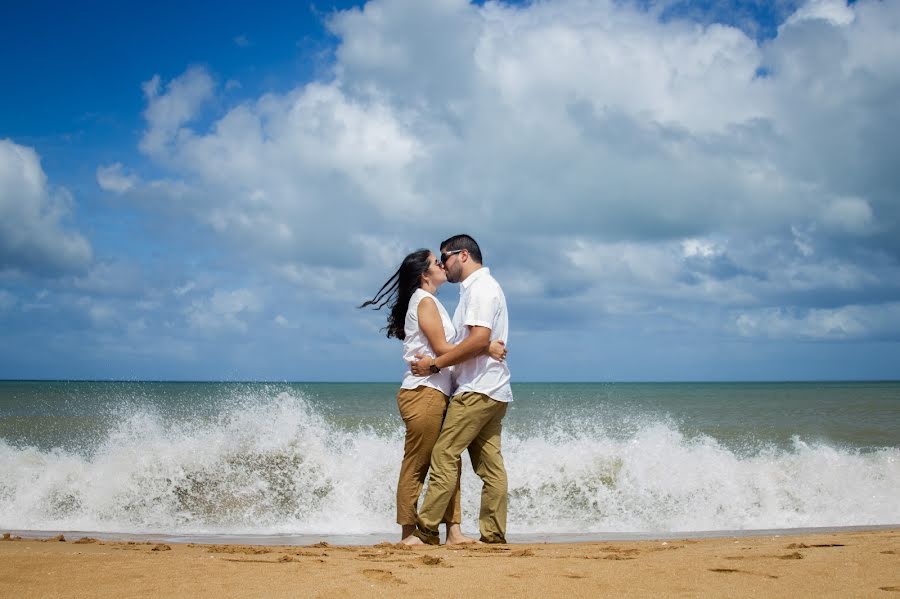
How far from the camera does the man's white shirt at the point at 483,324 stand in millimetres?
4582

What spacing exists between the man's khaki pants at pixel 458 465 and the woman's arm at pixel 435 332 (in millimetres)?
302

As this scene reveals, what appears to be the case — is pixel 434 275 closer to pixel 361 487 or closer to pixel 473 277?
pixel 473 277

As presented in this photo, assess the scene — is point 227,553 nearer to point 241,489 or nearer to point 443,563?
point 443,563

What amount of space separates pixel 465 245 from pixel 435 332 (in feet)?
2.08

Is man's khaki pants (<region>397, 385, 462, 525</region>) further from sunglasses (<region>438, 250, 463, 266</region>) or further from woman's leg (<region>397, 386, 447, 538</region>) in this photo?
sunglasses (<region>438, 250, 463, 266</region>)

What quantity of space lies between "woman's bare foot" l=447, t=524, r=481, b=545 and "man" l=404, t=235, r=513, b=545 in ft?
0.30

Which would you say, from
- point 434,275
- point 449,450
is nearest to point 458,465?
point 449,450

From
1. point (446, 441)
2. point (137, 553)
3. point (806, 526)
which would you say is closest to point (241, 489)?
point (137, 553)

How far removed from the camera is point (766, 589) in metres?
3.09

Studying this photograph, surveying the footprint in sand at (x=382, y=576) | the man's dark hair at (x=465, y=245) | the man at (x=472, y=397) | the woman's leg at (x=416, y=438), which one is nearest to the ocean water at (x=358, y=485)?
the man at (x=472, y=397)

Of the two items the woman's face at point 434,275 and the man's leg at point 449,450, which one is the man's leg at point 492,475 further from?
the woman's face at point 434,275

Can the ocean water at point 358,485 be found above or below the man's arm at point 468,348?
below

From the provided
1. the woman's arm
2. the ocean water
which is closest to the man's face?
the woman's arm

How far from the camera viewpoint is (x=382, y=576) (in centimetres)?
333
